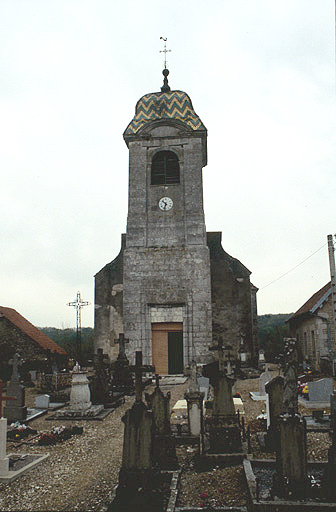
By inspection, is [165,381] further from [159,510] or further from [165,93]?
[165,93]

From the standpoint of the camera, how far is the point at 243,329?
2042 cm

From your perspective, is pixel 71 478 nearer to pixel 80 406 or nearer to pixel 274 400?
pixel 274 400

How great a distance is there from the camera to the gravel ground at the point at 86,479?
5.30 meters

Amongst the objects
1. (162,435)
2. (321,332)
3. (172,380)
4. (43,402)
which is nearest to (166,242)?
(172,380)

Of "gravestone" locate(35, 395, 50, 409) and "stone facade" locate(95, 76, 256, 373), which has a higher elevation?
"stone facade" locate(95, 76, 256, 373)

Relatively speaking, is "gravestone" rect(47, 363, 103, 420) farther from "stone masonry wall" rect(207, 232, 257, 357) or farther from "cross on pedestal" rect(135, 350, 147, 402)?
"stone masonry wall" rect(207, 232, 257, 357)

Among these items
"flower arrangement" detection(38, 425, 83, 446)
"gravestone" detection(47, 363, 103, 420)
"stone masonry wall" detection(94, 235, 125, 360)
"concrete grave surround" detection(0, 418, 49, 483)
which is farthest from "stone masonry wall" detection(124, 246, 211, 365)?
"concrete grave surround" detection(0, 418, 49, 483)

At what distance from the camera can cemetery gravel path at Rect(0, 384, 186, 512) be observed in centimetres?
531

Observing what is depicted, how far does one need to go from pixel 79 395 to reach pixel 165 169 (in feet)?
41.8

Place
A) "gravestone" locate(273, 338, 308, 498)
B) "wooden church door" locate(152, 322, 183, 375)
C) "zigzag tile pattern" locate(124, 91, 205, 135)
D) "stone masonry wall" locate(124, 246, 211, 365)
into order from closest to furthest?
"gravestone" locate(273, 338, 308, 498) → "stone masonry wall" locate(124, 246, 211, 365) → "wooden church door" locate(152, 322, 183, 375) → "zigzag tile pattern" locate(124, 91, 205, 135)

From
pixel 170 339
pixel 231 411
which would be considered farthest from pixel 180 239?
pixel 231 411

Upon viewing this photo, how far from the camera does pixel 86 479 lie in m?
6.16

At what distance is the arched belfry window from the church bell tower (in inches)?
1.0

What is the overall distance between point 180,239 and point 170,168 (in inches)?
148
